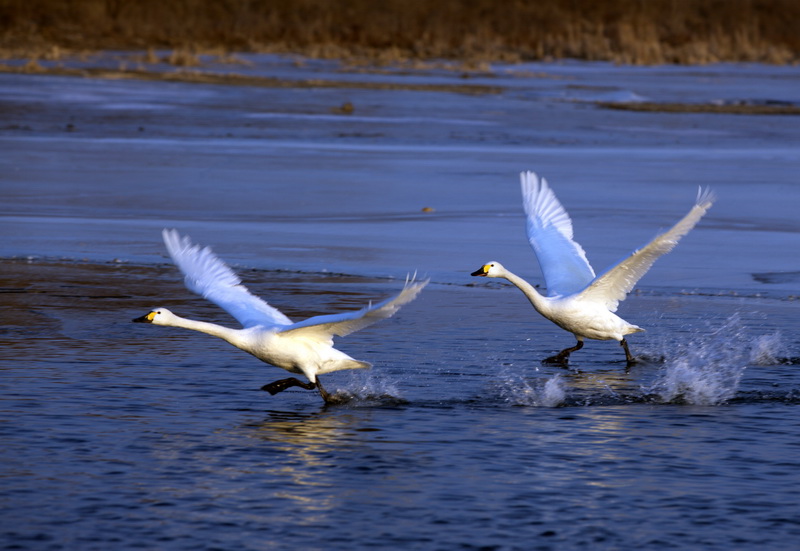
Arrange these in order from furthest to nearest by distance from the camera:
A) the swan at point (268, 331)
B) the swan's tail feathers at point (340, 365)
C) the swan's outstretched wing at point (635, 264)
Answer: the swan's outstretched wing at point (635, 264) < the swan's tail feathers at point (340, 365) < the swan at point (268, 331)

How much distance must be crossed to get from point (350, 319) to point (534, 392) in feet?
5.04

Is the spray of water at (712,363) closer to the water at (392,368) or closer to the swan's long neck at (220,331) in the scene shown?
the water at (392,368)

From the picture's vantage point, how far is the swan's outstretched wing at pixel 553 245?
33.8ft

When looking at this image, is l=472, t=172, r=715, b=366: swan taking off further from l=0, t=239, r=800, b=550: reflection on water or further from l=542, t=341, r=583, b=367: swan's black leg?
l=0, t=239, r=800, b=550: reflection on water

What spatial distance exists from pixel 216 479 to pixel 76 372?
2.42 m

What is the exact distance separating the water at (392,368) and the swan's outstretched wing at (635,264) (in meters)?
0.48

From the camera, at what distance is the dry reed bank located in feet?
184

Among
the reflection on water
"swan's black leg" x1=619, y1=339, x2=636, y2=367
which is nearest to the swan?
the reflection on water

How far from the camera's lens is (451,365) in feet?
30.7

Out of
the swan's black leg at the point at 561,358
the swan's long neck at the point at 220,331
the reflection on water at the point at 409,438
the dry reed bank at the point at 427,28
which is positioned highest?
the dry reed bank at the point at 427,28

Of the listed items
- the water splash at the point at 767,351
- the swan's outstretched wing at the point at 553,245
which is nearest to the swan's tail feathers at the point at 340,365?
the swan's outstretched wing at the point at 553,245

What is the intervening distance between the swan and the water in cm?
25

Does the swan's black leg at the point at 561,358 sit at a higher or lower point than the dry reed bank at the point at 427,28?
lower

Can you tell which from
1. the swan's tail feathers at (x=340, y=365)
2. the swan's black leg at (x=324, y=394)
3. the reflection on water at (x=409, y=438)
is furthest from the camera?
the swan's black leg at (x=324, y=394)
